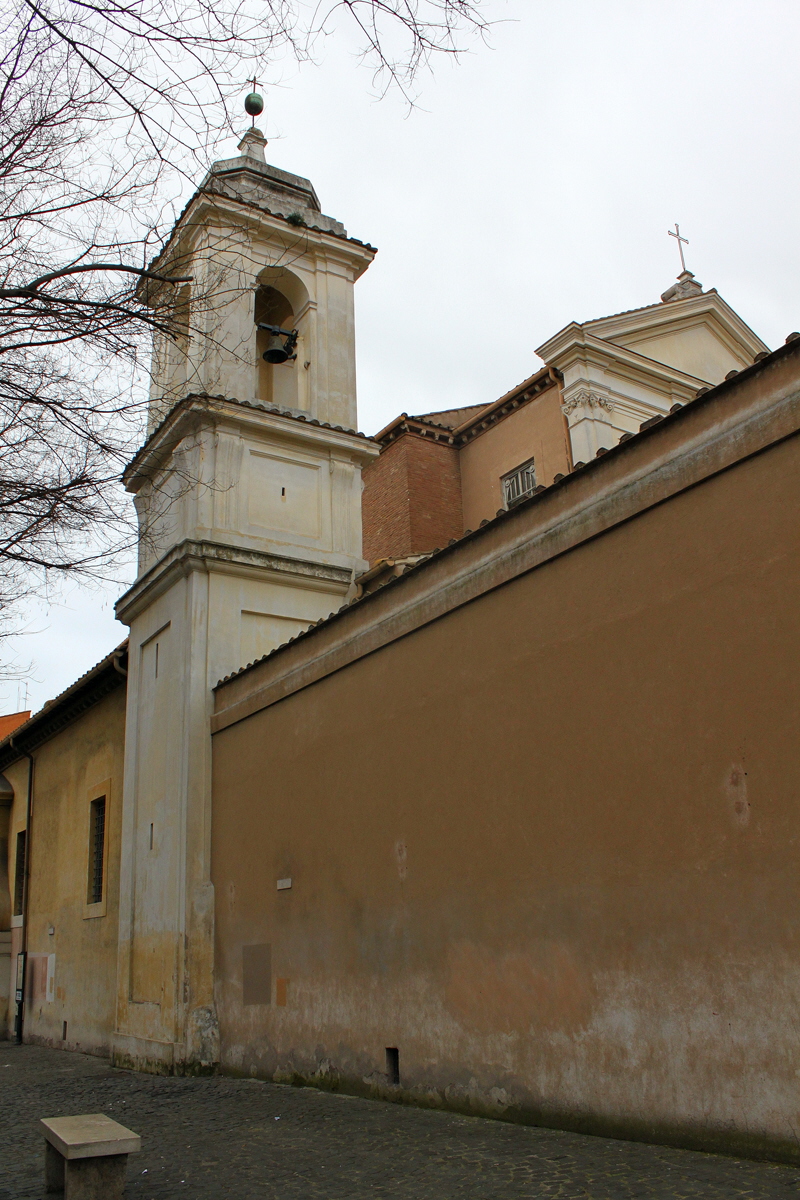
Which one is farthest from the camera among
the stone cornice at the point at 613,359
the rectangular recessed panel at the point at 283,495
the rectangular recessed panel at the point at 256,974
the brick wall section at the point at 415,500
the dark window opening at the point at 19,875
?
the brick wall section at the point at 415,500

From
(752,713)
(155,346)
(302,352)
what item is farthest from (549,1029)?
(302,352)

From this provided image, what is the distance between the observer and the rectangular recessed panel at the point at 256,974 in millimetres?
9727

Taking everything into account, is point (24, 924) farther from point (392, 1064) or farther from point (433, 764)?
point (433, 764)

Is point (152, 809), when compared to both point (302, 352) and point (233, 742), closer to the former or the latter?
point (233, 742)

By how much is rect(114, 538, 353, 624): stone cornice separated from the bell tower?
0.02 m

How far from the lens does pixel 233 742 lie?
11.2 metres

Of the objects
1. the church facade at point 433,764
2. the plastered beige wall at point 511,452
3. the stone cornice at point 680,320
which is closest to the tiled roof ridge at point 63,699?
the church facade at point 433,764

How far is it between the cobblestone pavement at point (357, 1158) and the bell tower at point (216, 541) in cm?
266

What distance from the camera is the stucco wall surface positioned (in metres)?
4.92

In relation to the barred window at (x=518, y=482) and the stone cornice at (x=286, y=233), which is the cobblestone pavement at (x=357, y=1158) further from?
the barred window at (x=518, y=482)

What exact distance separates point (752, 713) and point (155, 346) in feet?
15.6

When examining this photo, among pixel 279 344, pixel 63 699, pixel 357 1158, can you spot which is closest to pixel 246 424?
pixel 279 344

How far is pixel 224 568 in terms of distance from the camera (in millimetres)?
12227

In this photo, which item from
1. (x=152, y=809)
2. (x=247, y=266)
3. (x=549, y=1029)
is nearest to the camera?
(x=549, y=1029)
